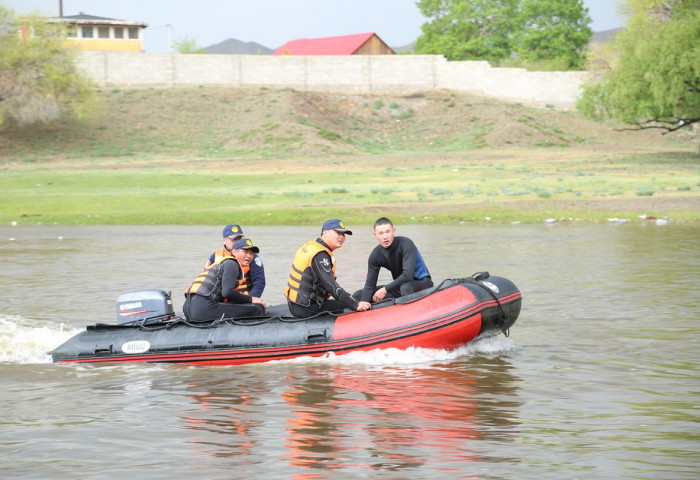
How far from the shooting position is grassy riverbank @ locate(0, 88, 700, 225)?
98.7 feet

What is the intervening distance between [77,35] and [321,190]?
2109 inches

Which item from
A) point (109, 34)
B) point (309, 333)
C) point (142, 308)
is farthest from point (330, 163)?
point (109, 34)

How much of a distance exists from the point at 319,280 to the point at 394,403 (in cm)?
248

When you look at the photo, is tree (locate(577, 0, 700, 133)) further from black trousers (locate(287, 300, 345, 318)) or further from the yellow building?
the yellow building

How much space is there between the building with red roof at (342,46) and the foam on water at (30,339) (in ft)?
269

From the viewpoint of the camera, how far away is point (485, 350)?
1159 centimetres

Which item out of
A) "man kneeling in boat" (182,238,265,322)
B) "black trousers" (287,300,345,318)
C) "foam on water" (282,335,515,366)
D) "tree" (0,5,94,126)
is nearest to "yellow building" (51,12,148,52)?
"tree" (0,5,94,126)

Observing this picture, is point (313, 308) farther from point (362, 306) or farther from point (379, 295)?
point (379, 295)

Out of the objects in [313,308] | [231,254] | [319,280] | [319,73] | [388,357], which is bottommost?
[388,357]

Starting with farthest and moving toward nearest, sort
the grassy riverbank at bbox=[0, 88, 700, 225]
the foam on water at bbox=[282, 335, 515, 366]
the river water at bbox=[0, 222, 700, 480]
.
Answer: the grassy riverbank at bbox=[0, 88, 700, 225] < the foam on water at bbox=[282, 335, 515, 366] < the river water at bbox=[0, 222, 700, 480]

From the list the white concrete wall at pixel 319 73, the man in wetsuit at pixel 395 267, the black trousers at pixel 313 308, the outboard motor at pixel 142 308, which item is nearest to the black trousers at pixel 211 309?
the outboard motor at pixel 142 308

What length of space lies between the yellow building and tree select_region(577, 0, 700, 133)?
153 ft

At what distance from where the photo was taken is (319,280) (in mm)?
11445

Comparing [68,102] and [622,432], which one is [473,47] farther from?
[622,432]
